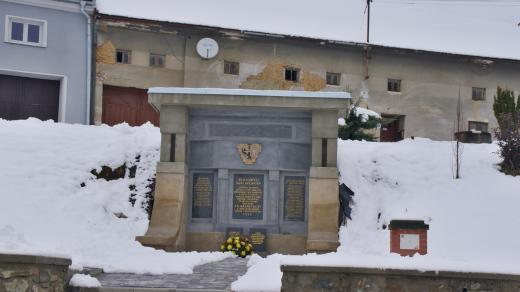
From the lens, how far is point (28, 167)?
625 inches

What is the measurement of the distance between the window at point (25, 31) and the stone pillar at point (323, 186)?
1308cm

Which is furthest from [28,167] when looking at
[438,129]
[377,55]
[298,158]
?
[438,129]

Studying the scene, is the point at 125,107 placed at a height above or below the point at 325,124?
above

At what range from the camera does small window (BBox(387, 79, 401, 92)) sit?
94.2 feet

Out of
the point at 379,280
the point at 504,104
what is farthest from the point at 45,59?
the point at 379,280

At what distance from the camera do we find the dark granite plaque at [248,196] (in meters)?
15.7

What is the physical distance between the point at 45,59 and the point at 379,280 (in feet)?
60.8

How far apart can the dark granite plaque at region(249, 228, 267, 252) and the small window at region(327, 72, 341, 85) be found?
13440mm

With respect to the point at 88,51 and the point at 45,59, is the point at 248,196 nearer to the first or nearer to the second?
the point at 88,51

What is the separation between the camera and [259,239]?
15500mm

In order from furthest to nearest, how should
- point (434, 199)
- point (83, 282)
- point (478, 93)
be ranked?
point (478, 93) → point (434, 199) → point (83, 282)

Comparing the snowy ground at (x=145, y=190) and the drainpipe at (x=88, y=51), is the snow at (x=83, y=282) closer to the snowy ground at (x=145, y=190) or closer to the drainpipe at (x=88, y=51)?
the snowy ground at (x=145, y=190)

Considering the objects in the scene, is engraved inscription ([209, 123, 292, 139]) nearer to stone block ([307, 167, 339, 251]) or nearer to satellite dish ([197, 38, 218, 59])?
stone block ([307, 167, 339, 251])

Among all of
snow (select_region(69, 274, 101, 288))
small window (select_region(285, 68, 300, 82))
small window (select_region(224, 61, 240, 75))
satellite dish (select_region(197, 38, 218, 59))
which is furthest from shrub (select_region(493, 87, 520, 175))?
snow (select_region(69, 274, 101, 288))
